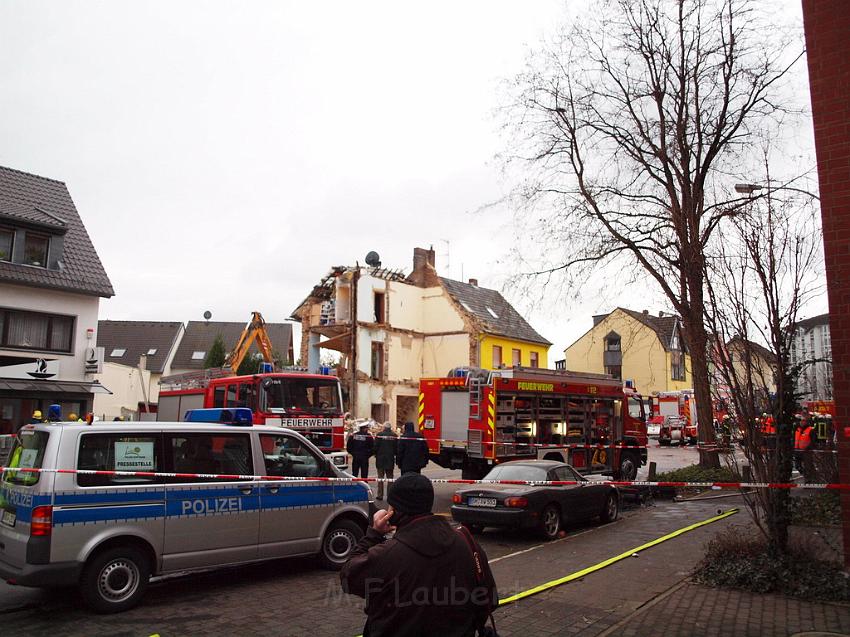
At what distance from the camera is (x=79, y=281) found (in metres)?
23.2

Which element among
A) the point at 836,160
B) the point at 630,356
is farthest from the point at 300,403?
the point at 630,356

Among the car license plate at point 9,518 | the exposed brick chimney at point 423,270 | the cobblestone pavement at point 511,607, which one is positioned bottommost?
the cobblestone pavement at point 511,607

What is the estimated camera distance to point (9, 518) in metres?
6.75

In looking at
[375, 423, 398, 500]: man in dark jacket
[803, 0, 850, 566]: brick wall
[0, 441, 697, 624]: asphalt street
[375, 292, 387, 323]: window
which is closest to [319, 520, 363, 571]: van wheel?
[0, 441, 697, 624]: asphalt street

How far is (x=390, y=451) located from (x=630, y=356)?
47.4m

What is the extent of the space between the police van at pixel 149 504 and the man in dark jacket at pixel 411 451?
6.67m

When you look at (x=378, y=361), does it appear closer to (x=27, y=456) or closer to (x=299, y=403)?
(x=299, y=403)

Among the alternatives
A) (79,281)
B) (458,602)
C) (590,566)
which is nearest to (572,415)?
(590,566)

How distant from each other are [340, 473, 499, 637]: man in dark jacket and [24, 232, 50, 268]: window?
23.4m

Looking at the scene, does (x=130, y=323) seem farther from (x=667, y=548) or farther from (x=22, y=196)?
Result: (x=667, y=548)

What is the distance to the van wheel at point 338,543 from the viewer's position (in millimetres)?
8586

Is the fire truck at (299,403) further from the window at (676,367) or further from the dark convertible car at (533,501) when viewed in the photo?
the window at (676,367)

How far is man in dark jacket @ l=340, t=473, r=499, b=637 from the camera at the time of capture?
3.14m

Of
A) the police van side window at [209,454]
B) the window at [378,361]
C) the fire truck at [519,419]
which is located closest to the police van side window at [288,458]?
the police van side window at [209,454]
